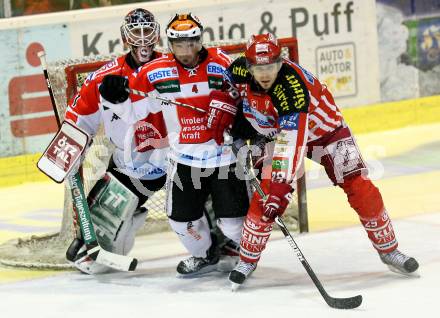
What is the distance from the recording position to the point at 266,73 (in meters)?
5.28

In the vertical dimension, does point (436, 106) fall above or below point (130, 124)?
below

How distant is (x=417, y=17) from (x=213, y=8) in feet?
5.90

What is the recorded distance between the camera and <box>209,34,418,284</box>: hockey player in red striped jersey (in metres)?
5.28

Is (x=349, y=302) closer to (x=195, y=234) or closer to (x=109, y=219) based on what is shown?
(x=195, y=234)

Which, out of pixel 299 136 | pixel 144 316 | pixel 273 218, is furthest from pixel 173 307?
pixel 299 136

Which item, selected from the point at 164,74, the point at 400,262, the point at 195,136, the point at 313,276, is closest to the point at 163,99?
the point at 164,74

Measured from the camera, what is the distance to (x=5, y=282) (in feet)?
19.5

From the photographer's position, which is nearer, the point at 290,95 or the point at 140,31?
the point at 290,95

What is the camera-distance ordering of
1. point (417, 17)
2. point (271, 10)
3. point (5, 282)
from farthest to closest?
point (417, 17)
point (271, 10)
point (5, 282)

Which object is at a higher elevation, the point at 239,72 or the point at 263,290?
the point at 239,72

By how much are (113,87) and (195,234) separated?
76 centimetres

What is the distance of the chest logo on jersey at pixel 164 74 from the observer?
5.64m

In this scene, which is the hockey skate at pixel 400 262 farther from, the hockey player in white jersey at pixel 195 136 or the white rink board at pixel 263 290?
the hockey player in white jersey at pixel 195 136

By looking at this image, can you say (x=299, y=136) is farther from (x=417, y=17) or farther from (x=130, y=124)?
(x=417, y=17)
